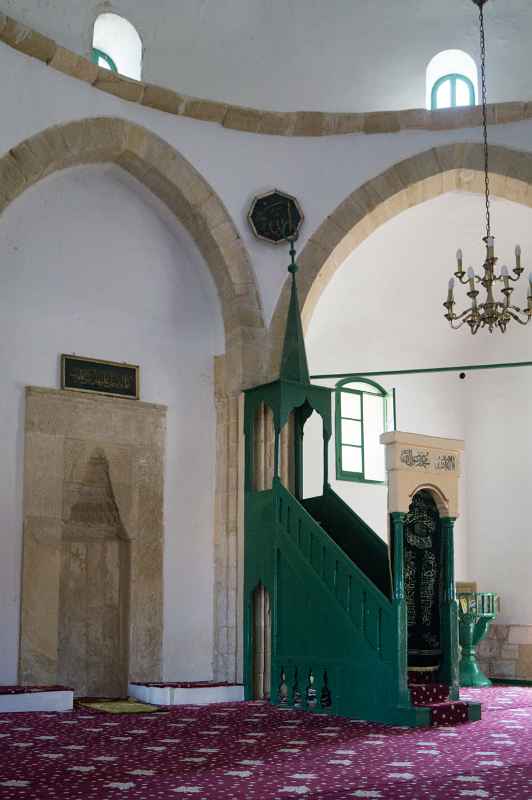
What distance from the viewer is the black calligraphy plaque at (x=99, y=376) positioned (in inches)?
306

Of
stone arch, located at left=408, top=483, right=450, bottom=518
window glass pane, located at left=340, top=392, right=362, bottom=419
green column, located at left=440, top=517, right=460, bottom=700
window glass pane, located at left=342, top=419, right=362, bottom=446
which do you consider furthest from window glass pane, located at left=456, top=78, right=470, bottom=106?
green column, located at left=440, top=517, right=460, bottom=700

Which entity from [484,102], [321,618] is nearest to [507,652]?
[321,618]

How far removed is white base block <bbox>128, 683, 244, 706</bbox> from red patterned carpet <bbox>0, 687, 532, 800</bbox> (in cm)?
61

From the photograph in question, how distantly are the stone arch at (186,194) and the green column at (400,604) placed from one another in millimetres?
2337

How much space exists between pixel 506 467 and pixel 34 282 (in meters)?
5.87

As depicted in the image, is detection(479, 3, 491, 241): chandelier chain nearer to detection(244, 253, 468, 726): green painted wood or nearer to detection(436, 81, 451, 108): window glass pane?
detection(436, 81, 451, 108): window glass pane

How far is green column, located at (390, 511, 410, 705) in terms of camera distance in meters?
6.12

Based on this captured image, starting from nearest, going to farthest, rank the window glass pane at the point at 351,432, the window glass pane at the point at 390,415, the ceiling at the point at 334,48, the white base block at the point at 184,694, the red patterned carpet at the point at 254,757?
the red patterned carpet at the point at 254,757 < the white base block at the point at 184,694 < the ceiling at the point at 334,48 < the window glass pane at the point at 351,432 < the window glass pane at the point at 390,415

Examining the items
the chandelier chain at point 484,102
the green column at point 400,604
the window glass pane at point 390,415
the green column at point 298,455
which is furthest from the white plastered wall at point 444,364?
the green column at point 400,604

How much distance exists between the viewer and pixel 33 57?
24.6 ft

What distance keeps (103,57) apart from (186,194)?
56.8 inches

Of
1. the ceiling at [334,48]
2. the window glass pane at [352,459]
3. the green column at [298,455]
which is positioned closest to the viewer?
the green column at [298,455]

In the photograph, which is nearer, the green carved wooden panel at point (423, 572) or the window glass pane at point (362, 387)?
the green carved wooden panel at point (423, 572)

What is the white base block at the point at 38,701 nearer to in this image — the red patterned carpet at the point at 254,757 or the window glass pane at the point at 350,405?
the red patterned carpet at the point at 254,757
